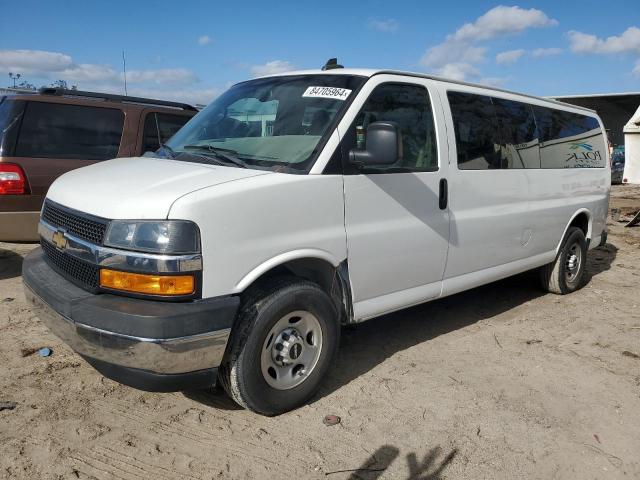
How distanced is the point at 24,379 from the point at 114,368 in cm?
126

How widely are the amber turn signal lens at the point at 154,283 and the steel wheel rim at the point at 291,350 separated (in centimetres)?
62

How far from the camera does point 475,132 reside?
14.6ft

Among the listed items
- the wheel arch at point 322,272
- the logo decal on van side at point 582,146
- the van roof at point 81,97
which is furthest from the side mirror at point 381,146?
the van roof at point 81,97

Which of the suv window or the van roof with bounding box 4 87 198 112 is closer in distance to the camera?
the suv window

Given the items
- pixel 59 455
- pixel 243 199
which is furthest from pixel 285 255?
pixel 59 455

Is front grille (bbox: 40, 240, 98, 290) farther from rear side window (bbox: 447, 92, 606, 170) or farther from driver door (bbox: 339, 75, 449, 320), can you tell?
rear side window (bbox: 447, 92, 606, 170)

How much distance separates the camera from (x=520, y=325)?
5.24 metres

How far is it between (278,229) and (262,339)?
0.62 metres

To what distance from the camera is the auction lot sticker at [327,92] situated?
141 inches

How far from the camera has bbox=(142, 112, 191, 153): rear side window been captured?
625 cm

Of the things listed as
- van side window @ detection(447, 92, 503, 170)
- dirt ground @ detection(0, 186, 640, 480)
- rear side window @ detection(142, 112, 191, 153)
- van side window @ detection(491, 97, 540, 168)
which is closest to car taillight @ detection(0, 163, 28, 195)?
dirt ground @ detection(0, 186, 640, 480)

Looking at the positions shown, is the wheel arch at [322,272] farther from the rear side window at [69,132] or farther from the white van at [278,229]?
the rear side window at [69,132]

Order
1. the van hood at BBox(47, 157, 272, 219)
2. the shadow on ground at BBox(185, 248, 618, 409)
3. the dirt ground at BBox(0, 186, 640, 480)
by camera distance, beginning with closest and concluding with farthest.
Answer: the van hood at BBox(47, 157, 272, 219) → the dirt ground at BBox(0, 186, 640, 480) → the shadow on ground at BBox(185, 248, 618, 409)

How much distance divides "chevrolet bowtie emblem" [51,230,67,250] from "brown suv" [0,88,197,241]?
2381 mm
